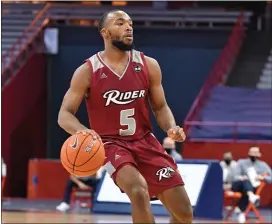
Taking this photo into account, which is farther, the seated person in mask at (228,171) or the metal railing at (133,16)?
the metal railing at (133,16)

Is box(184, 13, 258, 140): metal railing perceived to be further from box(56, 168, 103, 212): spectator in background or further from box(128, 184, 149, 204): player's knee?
box(128, 184, 149, 204): player's knee

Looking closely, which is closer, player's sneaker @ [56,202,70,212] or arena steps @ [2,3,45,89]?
player's sneaker @ [56,202,70,212]

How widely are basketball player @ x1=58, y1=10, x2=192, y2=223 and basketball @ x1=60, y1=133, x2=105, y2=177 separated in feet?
0.87

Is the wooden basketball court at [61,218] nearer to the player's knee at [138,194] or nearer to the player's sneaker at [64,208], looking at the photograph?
the player's sneaker at [64,208]

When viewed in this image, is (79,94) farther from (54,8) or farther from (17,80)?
(54,8)

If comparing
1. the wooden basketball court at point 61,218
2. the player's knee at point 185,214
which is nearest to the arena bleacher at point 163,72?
the wooden basketball court at point 61,218

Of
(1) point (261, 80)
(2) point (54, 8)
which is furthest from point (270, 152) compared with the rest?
(2) point (54, 8)

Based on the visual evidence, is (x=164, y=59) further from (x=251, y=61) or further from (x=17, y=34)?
(x=17, y=34)

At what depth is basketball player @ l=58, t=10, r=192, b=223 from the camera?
6.91 meters

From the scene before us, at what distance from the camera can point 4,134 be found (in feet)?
72.1

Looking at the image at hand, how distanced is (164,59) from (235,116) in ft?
9.12

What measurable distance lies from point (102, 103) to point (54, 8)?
18.0 m

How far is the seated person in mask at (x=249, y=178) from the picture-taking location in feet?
50.6

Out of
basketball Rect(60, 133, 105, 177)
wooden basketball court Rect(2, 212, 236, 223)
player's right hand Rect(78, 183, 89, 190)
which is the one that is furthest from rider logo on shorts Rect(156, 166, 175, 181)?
player's right hand Rect(78, 183, 89, 190)
